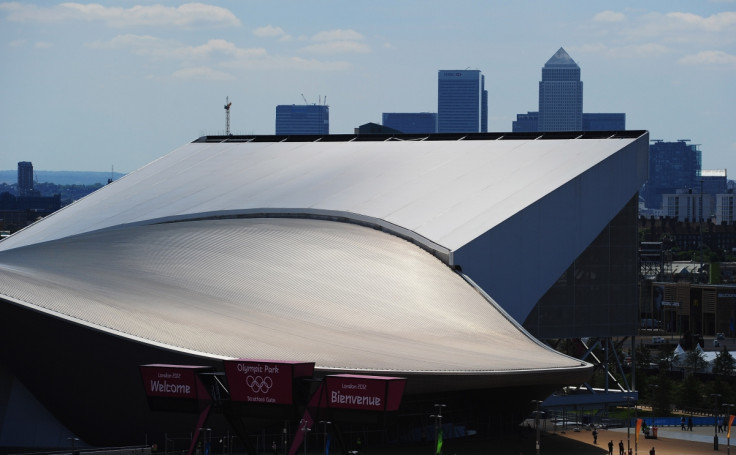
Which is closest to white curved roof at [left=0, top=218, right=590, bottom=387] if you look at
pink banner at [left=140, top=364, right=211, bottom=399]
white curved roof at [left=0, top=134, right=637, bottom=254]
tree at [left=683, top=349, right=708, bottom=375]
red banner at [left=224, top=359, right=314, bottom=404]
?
white curved roof at [left=0, top=134, right=637, bottom=254]

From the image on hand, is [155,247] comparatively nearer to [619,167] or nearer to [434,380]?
[434,380]

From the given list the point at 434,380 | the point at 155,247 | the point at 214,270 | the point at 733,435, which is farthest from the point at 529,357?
the point at 733,435

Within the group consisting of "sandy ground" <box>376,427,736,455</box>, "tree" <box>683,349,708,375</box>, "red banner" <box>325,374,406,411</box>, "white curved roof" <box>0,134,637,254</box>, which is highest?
"white curved roof" <box>0,134,637,254</box>

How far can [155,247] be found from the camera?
231ft

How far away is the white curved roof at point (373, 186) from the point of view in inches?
3066

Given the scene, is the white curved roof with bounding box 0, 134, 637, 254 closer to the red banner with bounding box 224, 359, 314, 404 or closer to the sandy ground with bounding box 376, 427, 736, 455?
the sandy ground with bounding box 376, 427, 736, 455

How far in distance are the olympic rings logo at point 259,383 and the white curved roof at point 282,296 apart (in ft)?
19.8

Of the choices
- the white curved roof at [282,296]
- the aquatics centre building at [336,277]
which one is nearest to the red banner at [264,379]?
the aquatics centre building at [336,277]

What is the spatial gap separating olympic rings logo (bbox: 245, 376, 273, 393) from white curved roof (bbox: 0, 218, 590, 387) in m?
6.04

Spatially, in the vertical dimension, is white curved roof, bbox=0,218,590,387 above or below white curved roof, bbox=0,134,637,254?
below

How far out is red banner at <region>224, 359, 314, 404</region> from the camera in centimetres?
4731

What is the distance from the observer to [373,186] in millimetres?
84062

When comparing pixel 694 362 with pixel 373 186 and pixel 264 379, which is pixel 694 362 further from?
pixel 264 379

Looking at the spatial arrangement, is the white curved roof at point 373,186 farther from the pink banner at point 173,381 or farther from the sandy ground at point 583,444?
the pink banner at point 173,381
